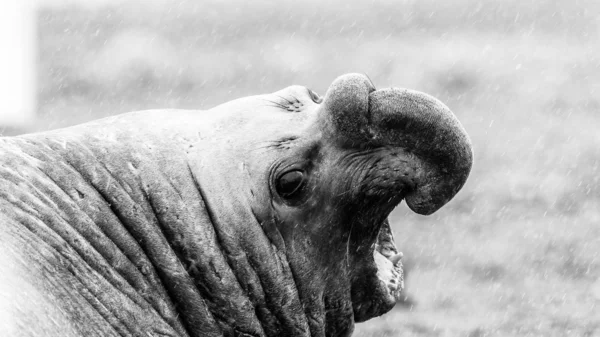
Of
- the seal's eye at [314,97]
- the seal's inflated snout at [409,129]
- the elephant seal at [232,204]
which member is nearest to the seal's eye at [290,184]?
the elephant seal at [232,204]

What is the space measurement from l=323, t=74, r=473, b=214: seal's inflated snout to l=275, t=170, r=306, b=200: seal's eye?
23 centimetres

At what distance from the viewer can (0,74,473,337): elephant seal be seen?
3.70 m

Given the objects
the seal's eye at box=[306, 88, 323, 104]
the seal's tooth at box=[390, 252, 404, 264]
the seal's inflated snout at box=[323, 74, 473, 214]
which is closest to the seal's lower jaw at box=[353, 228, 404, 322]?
the seal's tooth at box=[390, 252, 404, 264]

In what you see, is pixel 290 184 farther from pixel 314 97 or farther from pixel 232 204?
pixel 314 97

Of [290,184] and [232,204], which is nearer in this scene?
[232,204]

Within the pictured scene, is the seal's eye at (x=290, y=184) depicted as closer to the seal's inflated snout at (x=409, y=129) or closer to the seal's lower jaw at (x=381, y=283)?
the seal's inflated snout at (x=409, y=129)

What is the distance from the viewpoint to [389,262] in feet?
15.4

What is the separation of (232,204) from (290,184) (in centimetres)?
25

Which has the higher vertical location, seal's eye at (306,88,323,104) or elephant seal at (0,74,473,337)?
seal's eye at (306,88,323,104)

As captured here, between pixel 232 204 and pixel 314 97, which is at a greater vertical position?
pixel 314 97

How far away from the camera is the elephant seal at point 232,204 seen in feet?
12.1

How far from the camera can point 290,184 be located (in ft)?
13.8

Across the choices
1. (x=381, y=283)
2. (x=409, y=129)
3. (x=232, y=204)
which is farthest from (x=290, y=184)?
(x=381, y=283)

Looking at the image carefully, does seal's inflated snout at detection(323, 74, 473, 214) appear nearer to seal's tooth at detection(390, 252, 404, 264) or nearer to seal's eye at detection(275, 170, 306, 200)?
seal's eye at detection(275, 170, 306, 200)
